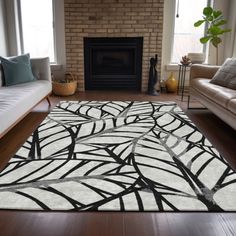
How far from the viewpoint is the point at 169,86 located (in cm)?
502

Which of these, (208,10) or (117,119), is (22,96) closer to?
(117,119)

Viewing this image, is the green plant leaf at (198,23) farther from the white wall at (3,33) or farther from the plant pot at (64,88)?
the white wall at (3,33)

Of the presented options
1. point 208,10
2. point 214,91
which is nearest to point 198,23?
point 208,10

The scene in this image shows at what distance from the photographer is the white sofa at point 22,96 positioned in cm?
250

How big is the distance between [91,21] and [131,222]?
13.6 ft

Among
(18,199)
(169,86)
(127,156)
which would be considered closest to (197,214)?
(127,156)

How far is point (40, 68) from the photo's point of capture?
12.9ft

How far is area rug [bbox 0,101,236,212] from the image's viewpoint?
169 centimetres

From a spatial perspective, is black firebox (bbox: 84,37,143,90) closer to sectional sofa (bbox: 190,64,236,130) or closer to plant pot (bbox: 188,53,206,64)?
plant pot (bbox: 188,53,206,64)

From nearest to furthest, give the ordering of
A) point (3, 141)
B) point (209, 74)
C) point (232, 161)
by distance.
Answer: point (232, 161) < point (3, 141) < point (209, 74)

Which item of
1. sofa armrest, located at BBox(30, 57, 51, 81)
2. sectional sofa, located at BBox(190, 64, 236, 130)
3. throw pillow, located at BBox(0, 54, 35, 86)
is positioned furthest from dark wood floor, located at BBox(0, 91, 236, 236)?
sofa armrest, located at BBox(30, 57, 51, 81)

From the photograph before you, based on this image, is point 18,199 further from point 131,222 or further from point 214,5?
point 214,5

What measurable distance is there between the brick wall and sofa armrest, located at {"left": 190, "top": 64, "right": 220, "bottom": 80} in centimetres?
122

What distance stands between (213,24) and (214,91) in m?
2.25
